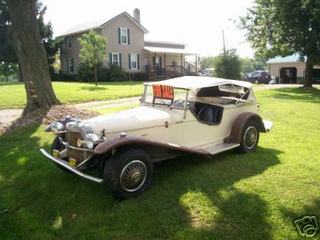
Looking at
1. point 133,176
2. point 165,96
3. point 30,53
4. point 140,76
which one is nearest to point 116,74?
point 140,76

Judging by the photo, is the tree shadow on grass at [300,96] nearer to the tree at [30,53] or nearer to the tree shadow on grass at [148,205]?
the tree at [30,53]

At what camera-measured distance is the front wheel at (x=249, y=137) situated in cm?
789

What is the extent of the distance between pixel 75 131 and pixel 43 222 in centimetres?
151

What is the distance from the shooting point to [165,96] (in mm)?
7340

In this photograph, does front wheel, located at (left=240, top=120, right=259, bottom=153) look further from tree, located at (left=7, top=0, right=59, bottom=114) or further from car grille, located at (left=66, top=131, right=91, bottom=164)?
tree, located at (left=7, top=0, right=59, bottom=114)

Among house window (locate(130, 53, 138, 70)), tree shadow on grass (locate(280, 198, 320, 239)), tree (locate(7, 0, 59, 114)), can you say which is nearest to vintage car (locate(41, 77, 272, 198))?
tree shadow on grass (locate(280, 198, 320, 239))

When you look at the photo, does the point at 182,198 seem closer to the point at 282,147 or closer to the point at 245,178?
the point at 245,178

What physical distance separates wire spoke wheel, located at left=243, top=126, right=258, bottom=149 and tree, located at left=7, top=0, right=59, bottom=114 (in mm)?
7519

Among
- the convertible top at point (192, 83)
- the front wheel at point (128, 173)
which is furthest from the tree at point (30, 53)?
the front wheel at point (128, 173)

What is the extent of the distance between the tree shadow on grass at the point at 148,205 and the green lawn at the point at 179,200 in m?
0.01

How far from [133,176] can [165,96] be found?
6.92ft

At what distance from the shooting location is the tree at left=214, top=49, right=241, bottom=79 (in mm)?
35562

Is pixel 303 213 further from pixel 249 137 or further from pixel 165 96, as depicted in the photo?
pixel 165 96

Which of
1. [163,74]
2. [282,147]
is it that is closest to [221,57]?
[163,74]
